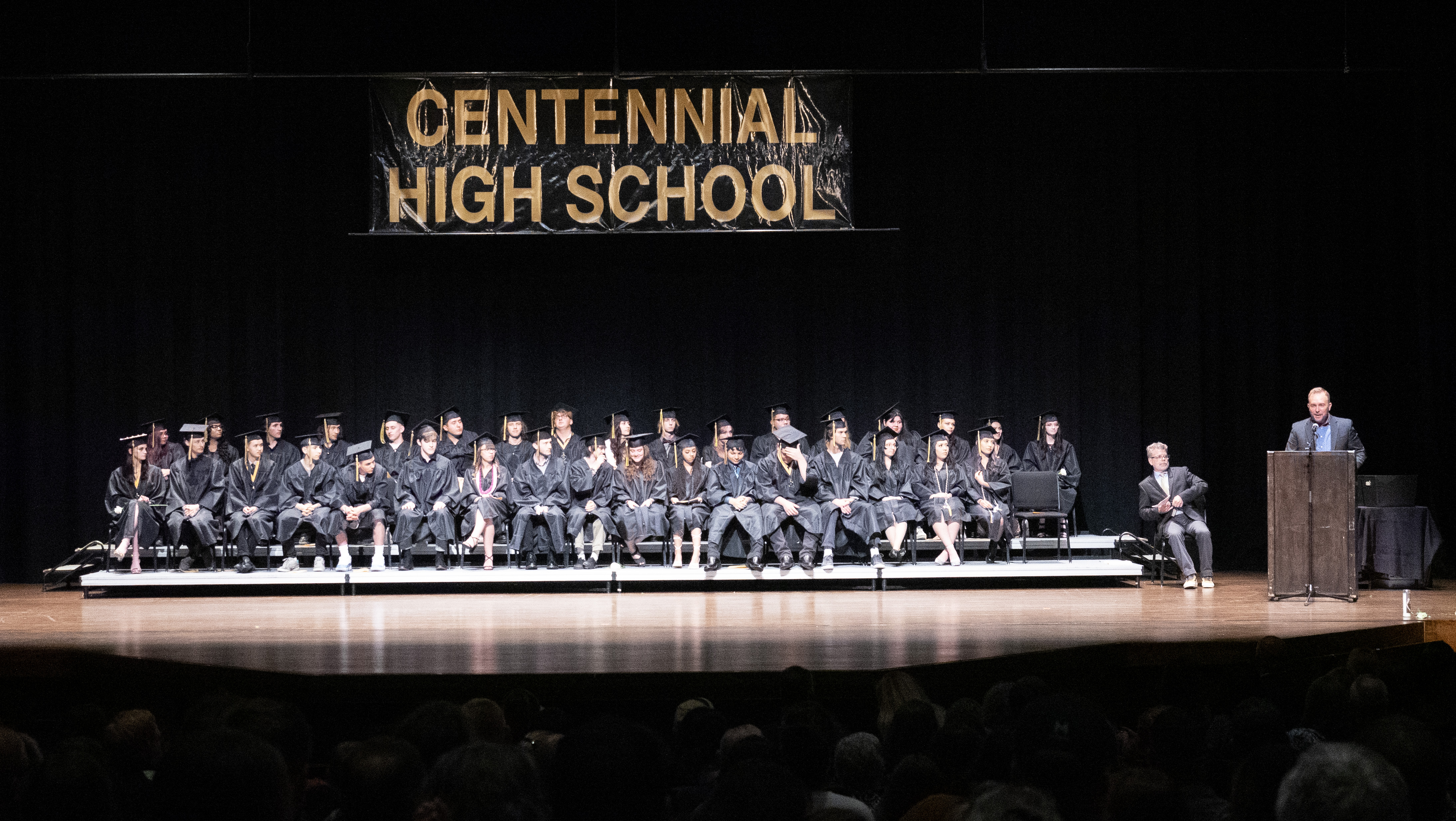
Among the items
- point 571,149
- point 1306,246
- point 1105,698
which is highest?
point 571,149

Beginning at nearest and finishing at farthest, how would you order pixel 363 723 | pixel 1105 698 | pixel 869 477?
pixel 363 723
pixel 1105 698
pixel 869 477

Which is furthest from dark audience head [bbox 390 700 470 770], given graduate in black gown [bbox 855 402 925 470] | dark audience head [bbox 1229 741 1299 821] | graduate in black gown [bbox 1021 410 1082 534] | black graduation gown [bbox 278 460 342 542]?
graduate in black gown [bbox 1021 410 1082 534]

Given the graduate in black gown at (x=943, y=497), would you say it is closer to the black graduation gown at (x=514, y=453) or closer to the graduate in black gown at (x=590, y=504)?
the graduate in black gown at (x=590, y=504)

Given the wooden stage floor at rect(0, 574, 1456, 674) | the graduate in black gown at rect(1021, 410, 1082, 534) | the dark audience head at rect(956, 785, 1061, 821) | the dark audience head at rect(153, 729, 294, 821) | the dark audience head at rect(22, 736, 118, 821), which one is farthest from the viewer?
the graduate in black gown at rect(1021, 410, 1082, 534)

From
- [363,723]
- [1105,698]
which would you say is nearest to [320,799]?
[363,723]

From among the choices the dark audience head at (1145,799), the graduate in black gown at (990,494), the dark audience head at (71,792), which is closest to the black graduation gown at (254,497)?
the graduate in black gown at (990,494)

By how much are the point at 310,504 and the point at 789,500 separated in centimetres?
385

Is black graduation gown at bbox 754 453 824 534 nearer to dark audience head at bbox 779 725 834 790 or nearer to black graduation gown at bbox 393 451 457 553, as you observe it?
black graduation gown at bbox 393 451 457 553

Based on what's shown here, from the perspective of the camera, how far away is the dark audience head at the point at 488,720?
3.36m

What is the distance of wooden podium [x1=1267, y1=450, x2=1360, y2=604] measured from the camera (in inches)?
309

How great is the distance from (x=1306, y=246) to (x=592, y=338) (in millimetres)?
6457

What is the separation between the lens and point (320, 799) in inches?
107

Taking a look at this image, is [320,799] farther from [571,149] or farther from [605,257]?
[605,257]

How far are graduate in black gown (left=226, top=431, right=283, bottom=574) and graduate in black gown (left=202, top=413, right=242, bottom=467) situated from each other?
5.4 inches
